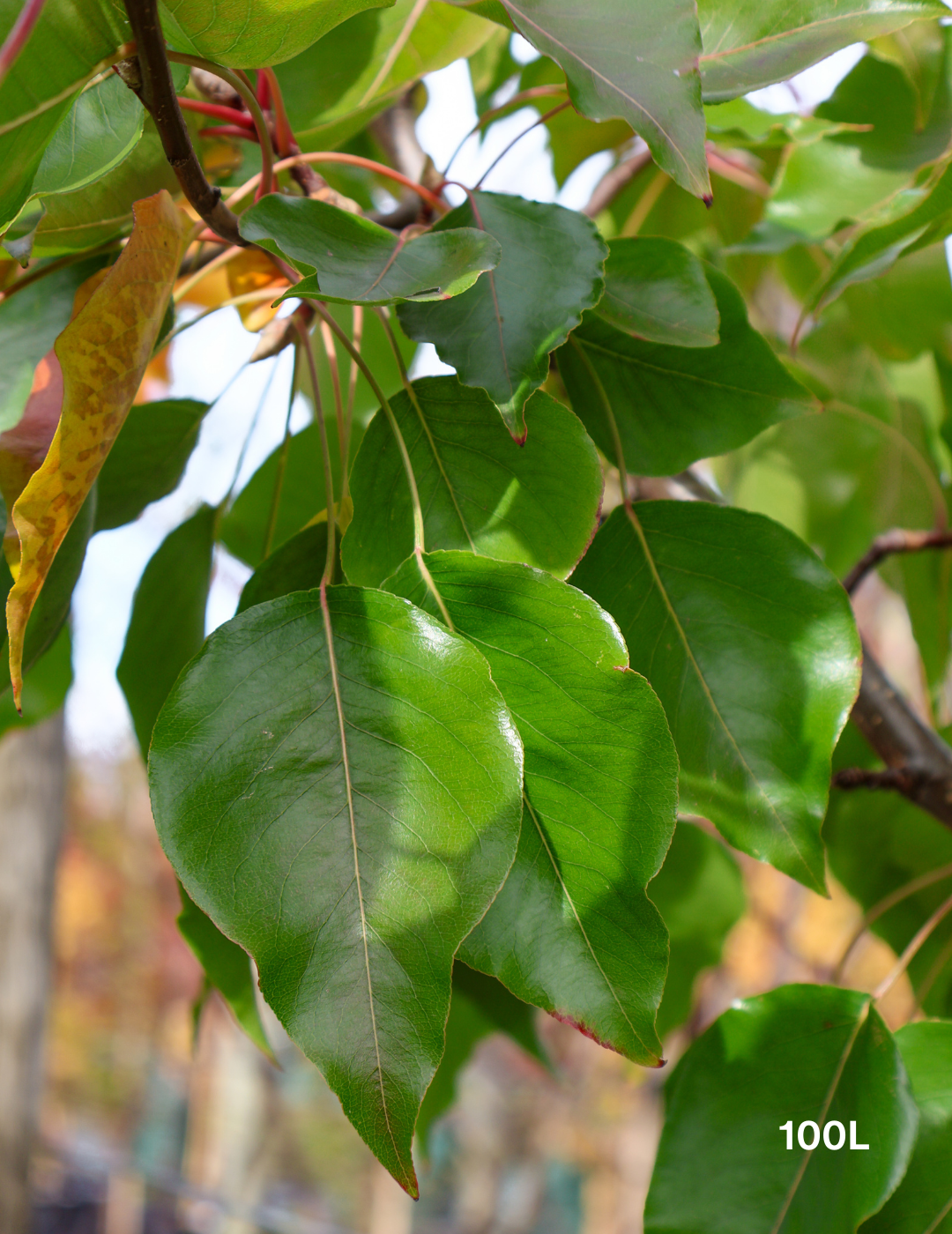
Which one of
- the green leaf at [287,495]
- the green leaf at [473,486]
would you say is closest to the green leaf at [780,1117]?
the green leaf at [473,486]

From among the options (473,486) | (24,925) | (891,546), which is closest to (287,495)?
(473,486)

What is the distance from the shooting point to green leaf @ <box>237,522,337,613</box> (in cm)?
32

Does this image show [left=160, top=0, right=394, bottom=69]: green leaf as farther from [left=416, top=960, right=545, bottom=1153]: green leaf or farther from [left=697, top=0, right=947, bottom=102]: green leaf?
[left=416, top=960, right=545, bottom=1153]: green leaf

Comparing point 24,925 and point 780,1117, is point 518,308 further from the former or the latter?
point 24,925

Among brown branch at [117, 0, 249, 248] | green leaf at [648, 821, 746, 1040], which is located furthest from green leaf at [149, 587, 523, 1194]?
green leaf at [648, 821, 746, 1040]

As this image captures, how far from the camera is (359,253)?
258mm

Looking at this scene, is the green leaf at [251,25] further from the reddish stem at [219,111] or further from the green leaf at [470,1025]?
the green leaf at [470,1025]

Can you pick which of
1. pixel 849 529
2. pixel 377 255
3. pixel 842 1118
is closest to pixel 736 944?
pixel 849 529

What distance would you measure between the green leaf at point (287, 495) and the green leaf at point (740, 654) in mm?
209

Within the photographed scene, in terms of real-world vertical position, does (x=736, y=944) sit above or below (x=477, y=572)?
below

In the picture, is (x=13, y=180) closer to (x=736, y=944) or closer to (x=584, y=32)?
(x=584, y=32)

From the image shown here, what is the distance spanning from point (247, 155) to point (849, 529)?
0.47 meters

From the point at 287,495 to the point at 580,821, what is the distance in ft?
0.99

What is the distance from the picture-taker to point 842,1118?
1.12 ft
